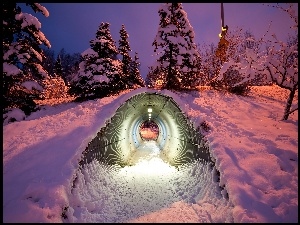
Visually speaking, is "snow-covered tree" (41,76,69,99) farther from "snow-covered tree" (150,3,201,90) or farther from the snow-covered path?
the snow-covered path

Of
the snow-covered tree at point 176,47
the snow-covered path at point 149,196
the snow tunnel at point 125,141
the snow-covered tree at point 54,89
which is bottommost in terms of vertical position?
the snow-covered path at point 149,196

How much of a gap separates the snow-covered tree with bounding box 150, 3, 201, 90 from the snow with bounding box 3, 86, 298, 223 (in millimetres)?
5362

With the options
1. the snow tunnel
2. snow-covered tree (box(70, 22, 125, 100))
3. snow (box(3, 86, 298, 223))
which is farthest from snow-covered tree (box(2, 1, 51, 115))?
snow-covered tree (box(70, 22, 125, 100))

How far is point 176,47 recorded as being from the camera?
16641 millimetres

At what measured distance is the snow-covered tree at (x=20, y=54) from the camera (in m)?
11.4

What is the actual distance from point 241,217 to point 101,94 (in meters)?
13.4

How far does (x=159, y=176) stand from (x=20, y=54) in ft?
27.7

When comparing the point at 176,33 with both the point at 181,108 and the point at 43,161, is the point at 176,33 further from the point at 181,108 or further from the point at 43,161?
the point at 43,161

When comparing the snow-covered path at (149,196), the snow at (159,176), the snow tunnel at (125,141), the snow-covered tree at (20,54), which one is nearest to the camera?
the snow at (159,176)

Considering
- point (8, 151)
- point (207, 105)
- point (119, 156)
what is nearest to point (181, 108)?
point (207, 105)

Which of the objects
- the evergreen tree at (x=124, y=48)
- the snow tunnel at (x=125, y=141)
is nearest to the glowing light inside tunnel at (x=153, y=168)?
the snow tunnel at (x=125, y=141)

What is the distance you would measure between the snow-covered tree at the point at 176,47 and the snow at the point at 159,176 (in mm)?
5362

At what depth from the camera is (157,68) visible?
17.2m

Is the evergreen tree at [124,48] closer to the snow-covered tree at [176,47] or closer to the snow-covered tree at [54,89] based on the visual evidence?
the snow-covered tree at [54,89]
